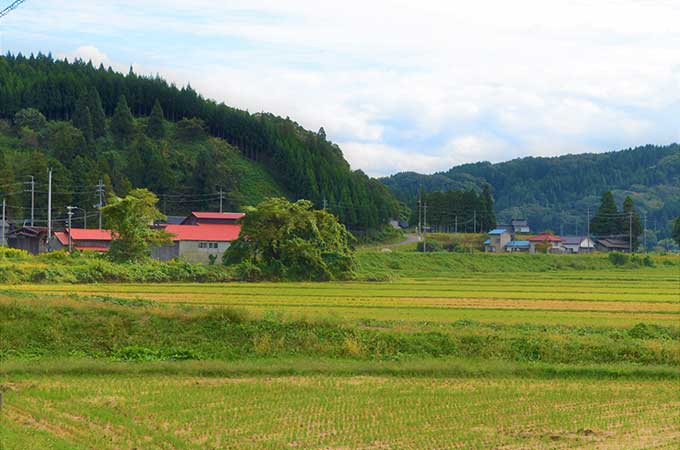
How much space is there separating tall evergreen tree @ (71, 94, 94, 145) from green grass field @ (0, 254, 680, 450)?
80055 mm

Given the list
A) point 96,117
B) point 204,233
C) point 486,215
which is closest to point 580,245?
point 486,215

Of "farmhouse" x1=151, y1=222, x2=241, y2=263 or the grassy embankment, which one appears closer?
the grassy embankment

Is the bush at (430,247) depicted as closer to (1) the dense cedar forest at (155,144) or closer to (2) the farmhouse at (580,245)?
(1) the dense cedar forest at (155,144)

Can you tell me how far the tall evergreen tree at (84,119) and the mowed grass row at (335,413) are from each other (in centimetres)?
9049

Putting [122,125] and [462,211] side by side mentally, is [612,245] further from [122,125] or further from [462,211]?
[122,125]

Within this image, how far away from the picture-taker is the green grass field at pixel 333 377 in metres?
13.8

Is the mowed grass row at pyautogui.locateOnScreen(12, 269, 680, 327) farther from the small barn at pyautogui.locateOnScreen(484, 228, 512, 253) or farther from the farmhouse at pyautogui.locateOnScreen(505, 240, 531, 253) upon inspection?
the small barn at pyautogui.locateOnScreen(484, 228, 512, 253)

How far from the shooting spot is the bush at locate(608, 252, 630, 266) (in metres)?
77.2

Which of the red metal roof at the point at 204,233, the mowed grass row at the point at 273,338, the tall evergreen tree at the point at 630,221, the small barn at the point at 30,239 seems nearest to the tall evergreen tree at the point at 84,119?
the small barn at the point at 30,239

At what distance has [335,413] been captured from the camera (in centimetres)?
1527

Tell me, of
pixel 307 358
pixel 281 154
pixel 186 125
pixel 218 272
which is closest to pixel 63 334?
pixel 307 358

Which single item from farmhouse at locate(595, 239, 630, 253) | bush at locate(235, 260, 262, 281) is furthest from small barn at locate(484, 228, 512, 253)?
bush at locate(235, 260, 262, 281)

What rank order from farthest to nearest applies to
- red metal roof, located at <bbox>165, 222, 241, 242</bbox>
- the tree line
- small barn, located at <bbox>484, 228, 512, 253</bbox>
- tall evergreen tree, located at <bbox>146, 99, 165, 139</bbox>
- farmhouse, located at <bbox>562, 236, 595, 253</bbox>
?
1. tall evergreen tree, located at <bbox>146, 99, 165, 139</bbox>
2. farmhouse, located at <bbox>562, 236, 595, 253</bbox>
3. small barn, located at <bbox>484, 228, 512, 253</bbox>
4. the tree line
5. red metal roof, located at <bbox>165, 222, 241, 242</bbox>

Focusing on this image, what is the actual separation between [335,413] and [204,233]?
5187cm
